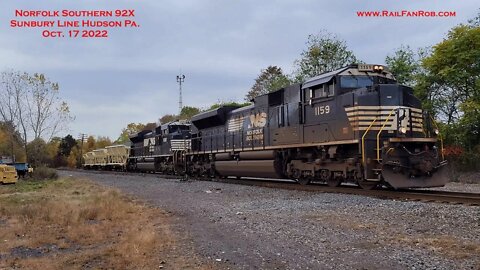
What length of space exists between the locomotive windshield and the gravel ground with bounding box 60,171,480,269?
12.4ft

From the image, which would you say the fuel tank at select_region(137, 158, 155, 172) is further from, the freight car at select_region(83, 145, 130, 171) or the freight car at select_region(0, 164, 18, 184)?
the freight car at select_region(0, 164, 18, 184)

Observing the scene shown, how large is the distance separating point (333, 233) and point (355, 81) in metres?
7.45

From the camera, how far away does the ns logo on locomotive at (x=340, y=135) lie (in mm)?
11562

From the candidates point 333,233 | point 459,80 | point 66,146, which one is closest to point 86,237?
point 333,233

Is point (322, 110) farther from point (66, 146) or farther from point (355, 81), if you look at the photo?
point (66, 146)

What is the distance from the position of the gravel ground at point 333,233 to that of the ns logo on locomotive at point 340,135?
1676 millimetres

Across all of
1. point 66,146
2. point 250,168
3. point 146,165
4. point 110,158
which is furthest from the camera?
point 66,146

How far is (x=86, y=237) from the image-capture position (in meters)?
7.58

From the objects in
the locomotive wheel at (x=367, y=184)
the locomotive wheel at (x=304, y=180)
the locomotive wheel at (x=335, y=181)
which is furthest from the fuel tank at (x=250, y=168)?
the locomotive wheel at (x=367, y=184)

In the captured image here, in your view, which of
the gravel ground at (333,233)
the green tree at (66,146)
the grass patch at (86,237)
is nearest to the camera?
the gravel ground at (333,233)

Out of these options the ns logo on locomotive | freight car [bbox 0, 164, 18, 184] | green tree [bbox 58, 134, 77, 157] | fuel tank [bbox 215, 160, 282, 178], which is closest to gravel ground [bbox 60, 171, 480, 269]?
the ns logo on locomotive

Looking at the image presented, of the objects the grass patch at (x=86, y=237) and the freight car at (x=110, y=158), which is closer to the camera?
the grass patch at (x=86, y=237)

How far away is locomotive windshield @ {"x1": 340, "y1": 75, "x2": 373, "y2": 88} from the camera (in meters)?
13.2

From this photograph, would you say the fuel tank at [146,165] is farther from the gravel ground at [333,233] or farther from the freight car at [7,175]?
the gravel ground at [333,233]
